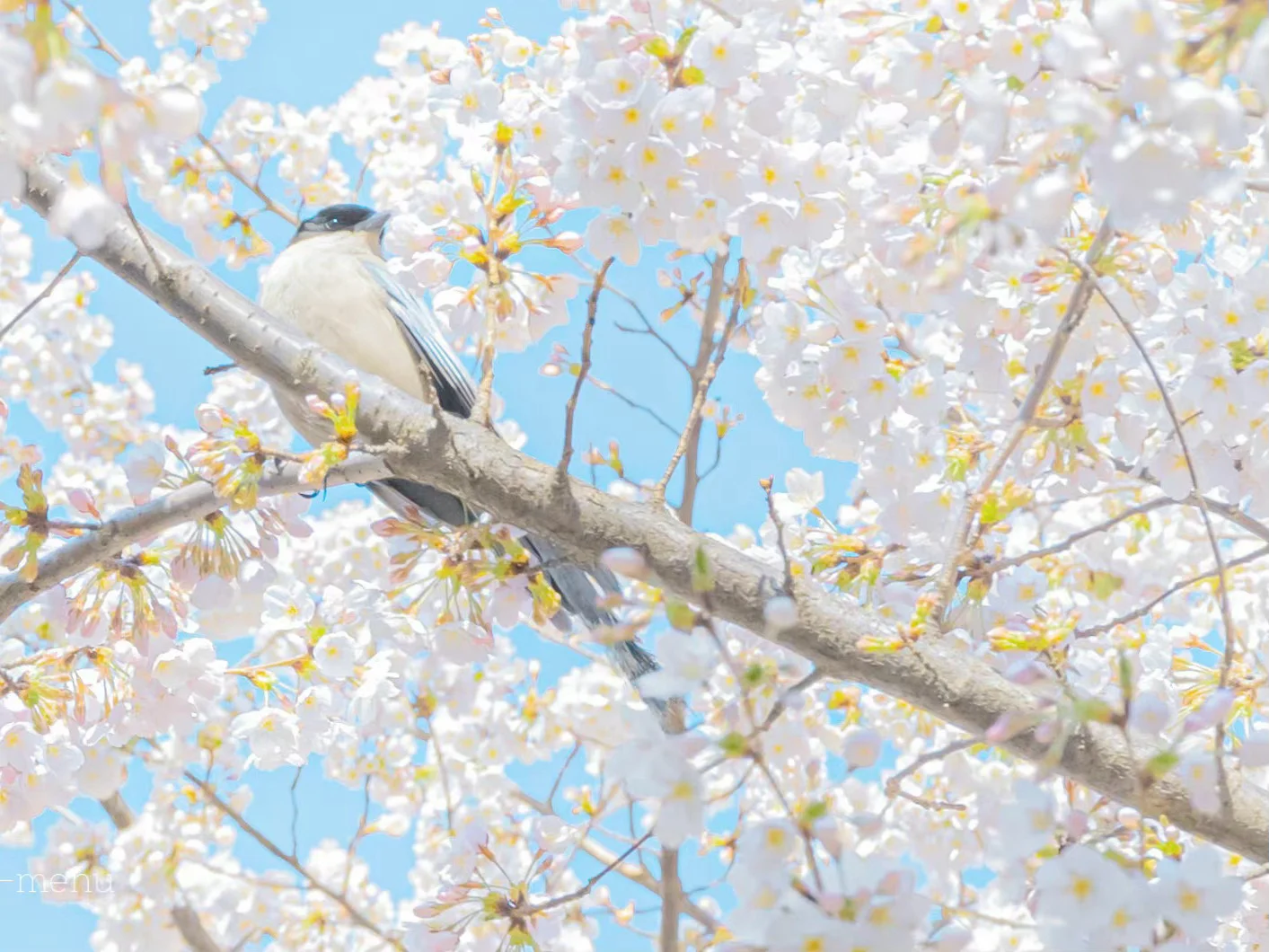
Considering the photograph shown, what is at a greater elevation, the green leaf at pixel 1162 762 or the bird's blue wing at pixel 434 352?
the bird's blue wing at pixel 434 352

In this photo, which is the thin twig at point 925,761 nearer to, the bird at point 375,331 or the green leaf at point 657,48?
the green leaf at point 657,48

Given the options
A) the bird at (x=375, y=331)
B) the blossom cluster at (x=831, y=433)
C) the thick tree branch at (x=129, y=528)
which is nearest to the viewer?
the blossom cluster at (x=831, y=433)

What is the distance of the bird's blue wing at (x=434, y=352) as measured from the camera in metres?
2.84

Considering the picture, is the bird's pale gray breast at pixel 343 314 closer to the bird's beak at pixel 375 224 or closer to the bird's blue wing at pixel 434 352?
the bird's blue wing at pixel 434 352

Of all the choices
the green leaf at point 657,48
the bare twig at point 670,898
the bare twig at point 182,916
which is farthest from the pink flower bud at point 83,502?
the bare twig at point 182,916

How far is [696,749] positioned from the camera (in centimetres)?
101

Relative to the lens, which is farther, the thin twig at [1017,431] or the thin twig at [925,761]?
the thin twig at [1017,431]

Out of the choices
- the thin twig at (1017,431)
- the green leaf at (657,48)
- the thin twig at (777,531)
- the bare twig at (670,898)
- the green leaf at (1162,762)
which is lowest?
the green leaf at (1162,762)

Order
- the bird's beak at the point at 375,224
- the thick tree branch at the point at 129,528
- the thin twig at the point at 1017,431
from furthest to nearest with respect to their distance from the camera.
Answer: the bird's beak at the point at 375,224, the thick tree branch at the point at 129,528, the thin twig at the point at 1017,431

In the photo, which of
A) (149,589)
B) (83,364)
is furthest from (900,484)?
(83,364)

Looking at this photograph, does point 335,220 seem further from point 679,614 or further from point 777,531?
point 679,614

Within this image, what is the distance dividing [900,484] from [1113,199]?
1.36 meters

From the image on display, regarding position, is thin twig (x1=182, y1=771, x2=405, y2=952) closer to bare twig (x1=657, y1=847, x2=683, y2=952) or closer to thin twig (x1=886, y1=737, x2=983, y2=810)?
bare twig (x1=657, y1=847, x2=683, y2=952)

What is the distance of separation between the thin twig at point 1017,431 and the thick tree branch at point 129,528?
37.1 inches
